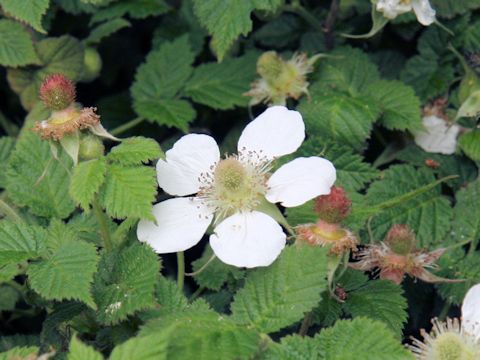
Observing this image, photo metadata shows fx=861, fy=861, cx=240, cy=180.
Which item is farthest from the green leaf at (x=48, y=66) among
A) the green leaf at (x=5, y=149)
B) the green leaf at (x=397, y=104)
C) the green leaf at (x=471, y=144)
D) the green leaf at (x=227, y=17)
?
the green leaf at (x=471, y=144)

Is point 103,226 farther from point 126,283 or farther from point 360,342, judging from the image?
point 360,342

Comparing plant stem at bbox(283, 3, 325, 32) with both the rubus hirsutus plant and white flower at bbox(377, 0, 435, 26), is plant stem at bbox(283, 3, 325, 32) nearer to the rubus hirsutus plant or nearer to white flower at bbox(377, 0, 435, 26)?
the rubus hirsutus plant

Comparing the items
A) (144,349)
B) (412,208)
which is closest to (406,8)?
(412,208)

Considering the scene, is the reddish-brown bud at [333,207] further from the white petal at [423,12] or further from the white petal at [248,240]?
the white petal at [423,12]

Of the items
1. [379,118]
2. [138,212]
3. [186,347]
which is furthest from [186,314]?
[379,118]

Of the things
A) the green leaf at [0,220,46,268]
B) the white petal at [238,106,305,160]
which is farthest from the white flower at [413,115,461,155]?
the green leaf at [0,220,46,268]

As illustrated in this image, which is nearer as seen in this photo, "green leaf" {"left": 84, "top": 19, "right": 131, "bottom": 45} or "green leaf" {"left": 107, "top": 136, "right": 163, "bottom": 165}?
"green leaf" {"left": 107, "top": 136, "right": 163, "bottom": 165}
